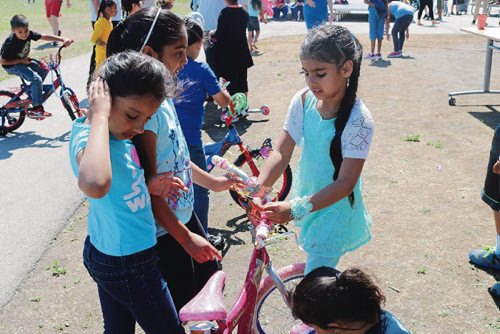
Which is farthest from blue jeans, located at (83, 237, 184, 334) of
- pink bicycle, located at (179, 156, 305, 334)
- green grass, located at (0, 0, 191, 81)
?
green grass, located at (0, 0, 191, 81)

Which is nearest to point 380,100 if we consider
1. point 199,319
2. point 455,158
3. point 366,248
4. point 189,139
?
point 455,158

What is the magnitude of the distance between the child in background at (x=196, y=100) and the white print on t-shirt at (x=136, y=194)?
194 centimetres

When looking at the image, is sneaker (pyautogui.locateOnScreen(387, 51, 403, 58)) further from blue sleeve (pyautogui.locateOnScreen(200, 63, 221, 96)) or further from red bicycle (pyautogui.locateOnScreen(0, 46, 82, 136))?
blue sleeve (pyautogui.locateOnScreen(200, 63, 221, 96))

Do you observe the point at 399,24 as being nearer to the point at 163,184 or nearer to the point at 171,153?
the point at 171,153

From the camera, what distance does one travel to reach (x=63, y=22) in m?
20.4

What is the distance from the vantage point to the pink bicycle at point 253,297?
7.45 feet

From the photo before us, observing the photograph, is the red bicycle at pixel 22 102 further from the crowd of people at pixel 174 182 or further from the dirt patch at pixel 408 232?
the crowd of people at pixel 174 182

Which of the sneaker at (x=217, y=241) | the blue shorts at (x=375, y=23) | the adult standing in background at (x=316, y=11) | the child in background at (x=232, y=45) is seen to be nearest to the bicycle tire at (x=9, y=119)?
the child in background at (x=232, y=45)

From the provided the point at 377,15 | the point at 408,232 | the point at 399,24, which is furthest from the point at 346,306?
the point at 399,24

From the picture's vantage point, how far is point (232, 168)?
2.79m

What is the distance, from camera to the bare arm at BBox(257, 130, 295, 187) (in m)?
2.82

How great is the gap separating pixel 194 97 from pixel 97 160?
8.34 ft

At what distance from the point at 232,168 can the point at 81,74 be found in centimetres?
962

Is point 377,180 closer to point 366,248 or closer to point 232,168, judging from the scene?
point 366,248
